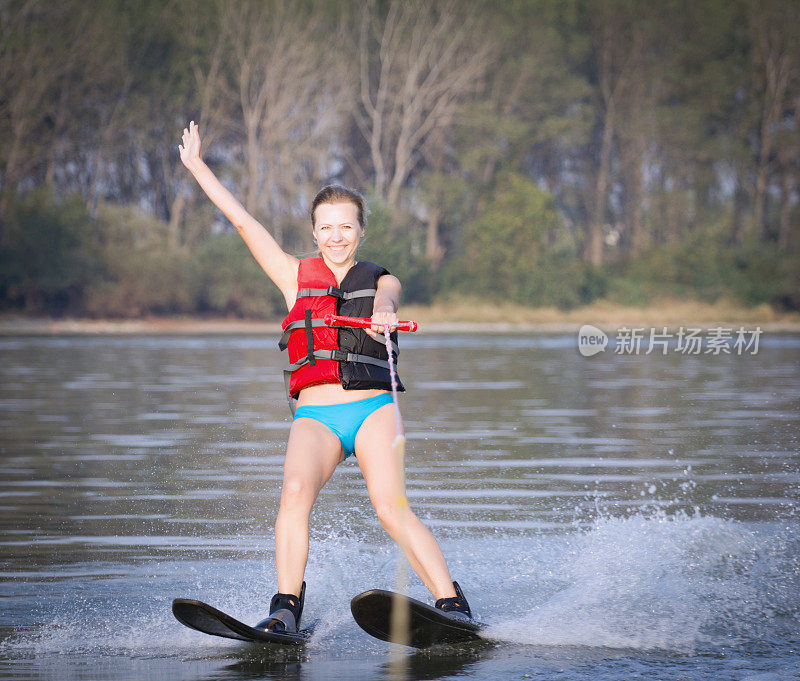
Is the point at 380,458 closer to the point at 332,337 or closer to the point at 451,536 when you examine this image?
the point at 332,337

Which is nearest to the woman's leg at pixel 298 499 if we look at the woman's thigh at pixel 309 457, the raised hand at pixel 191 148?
the woman's thigh at pixel 309 457

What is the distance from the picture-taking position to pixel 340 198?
5.03 metres

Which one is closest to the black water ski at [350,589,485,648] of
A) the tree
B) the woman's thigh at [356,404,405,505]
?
the woman's thigh at [356,404,405,505]

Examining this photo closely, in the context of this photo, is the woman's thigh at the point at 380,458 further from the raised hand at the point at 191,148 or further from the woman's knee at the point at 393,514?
the raised hand at the point at 191,148

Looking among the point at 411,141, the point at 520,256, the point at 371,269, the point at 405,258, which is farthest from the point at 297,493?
the point at 411,141

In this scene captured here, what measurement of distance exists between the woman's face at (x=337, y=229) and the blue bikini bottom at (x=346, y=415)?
555mm

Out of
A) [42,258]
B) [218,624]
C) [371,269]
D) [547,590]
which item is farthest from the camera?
[42,258]

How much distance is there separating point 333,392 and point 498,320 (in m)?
42.9

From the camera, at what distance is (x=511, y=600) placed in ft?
18.0

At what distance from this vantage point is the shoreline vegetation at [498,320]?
144 feet

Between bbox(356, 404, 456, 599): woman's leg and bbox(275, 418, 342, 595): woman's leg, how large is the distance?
0.54 ft

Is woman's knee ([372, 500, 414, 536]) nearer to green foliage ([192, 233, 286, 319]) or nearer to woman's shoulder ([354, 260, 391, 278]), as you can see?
woman's shoulder ([354, 260, 391, 278])

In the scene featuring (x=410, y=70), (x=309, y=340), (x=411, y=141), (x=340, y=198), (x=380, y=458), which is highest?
(x=410, y=70)

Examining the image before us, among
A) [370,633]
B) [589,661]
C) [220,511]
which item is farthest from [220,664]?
[220,511]
